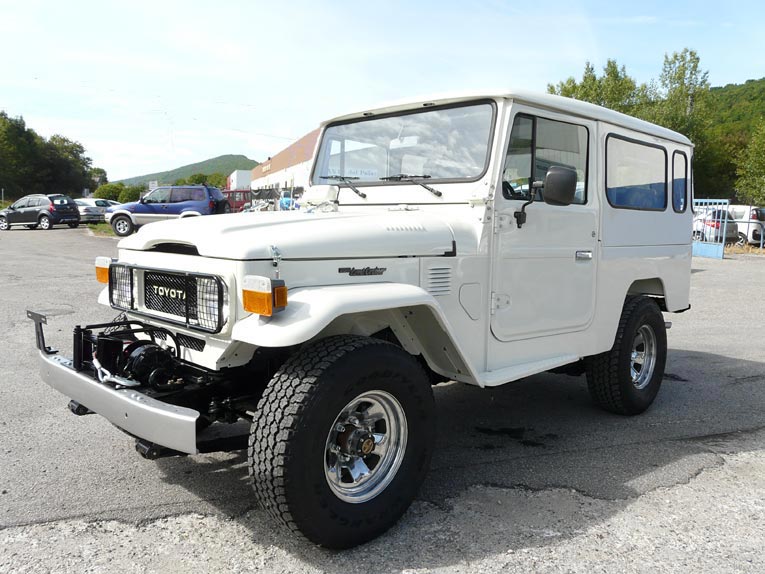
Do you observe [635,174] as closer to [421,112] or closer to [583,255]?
[583,255]

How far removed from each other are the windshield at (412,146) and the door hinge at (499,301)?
0.69 meters

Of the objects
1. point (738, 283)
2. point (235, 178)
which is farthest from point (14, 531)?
point (235, 178)

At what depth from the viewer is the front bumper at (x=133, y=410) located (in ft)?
8.19

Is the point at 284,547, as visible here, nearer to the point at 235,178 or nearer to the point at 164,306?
the point at 164,306

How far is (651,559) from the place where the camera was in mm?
2750

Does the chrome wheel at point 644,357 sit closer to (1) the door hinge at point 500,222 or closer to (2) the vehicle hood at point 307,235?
(1) the door hinge at point 500,222

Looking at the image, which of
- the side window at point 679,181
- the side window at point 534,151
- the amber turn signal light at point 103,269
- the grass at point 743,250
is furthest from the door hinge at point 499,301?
the grass at point 743,250

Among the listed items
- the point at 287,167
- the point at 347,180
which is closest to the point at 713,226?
the point at 347,180

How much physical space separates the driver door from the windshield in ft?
0.68

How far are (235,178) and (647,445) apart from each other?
73.4 metres

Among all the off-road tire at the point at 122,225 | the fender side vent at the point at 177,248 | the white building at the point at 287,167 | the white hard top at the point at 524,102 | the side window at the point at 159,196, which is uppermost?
the white building at the point at 287,167

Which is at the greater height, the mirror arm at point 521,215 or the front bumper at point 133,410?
the mirror arm at point 521,215

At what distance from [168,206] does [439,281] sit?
19160mm

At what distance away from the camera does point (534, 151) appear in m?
3.69
